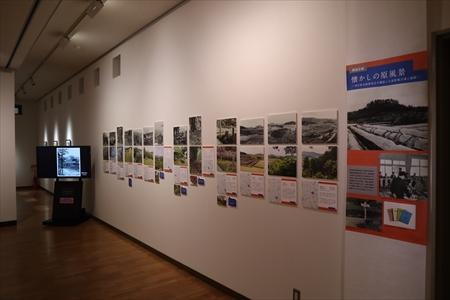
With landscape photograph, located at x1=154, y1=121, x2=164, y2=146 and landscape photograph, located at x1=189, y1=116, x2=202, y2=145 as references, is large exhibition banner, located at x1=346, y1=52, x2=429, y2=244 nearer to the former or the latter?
landscape photograph, located at x1=189, y1=116, x2=202, y2=145

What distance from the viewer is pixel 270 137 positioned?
304 centimetres

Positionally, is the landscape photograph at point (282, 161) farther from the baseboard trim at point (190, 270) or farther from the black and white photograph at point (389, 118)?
the baseboard trim at point (190, 270)

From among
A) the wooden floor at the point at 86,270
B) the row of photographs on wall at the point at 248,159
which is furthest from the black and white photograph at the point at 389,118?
the wooden floor at the point at 86,270

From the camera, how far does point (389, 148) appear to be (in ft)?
7.03

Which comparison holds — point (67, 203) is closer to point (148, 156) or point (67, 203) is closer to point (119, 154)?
point (119, 154)

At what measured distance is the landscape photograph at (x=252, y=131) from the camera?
3150mm

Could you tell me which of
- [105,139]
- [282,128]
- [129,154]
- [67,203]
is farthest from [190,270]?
[67,203]

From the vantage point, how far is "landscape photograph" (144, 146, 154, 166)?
5090 mm

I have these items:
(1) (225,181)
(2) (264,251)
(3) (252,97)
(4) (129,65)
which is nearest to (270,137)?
(3) (252,97)

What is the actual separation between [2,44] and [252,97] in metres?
4.87

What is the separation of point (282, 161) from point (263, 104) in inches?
23.7

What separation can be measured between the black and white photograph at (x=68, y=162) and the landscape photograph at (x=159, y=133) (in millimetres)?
3204

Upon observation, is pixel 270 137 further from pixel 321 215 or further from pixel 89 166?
pixel 89 166

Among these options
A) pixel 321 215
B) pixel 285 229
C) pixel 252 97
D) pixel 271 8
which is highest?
pixel 271 8
